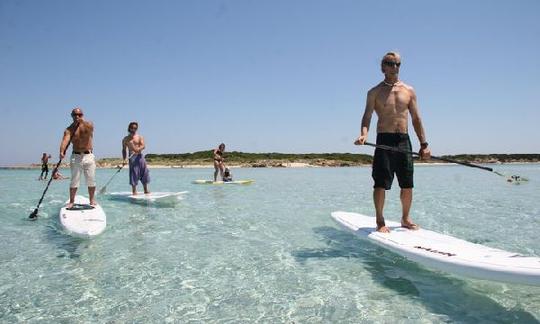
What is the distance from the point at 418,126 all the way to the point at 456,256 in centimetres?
242

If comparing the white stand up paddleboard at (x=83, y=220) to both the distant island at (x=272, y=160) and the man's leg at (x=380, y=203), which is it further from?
the distant island at (x=272, y=160)

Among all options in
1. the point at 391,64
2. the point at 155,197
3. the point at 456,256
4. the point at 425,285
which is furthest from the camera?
the point at 155,197

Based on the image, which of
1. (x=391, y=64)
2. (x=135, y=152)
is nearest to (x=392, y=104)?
(x=391, y=64)

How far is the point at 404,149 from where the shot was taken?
223 inches

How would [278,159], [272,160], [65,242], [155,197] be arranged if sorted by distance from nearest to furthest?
[65,242], [155,197], [272,160], [278,159]

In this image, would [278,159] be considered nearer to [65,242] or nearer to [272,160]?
[272,160]

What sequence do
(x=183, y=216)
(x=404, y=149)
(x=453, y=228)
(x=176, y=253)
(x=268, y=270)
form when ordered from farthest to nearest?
(x=183, y=216), (x=453, y=228), (x=176, y=253), (x=404, y=149), (x=268, y=270)

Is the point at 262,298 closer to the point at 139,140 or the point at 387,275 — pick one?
the point at 387,275

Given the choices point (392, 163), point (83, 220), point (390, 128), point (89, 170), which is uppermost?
point (390, 128)

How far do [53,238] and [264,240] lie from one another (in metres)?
3.90

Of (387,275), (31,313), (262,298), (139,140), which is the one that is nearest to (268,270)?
(262,298)

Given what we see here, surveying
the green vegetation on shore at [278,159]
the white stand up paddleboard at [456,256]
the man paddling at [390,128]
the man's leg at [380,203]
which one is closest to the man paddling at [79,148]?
the white stand up paddleboard at [456,256]

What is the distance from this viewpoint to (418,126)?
602 cm

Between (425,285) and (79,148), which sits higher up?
(79,148)
